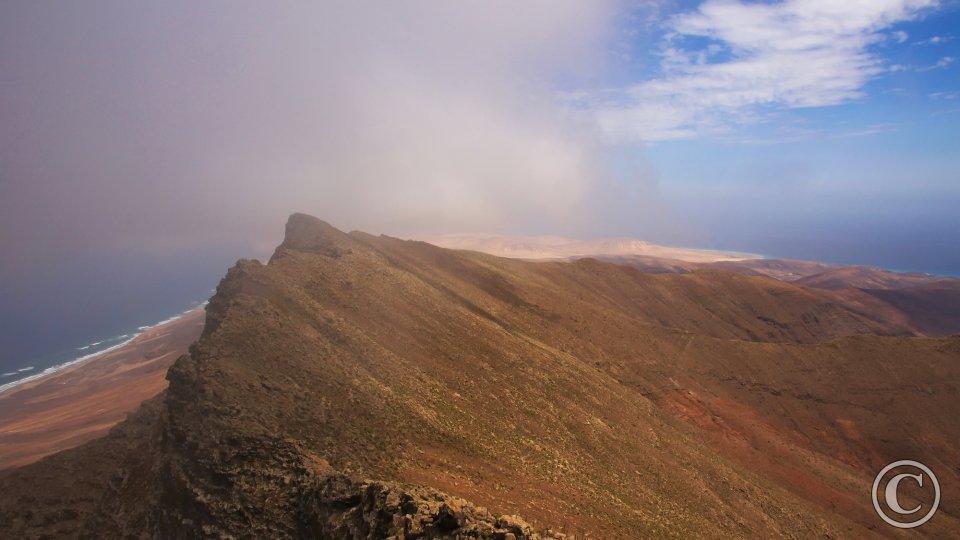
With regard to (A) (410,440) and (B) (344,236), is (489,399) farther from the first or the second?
(B) (344,236)

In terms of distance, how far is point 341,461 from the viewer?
57.3ft

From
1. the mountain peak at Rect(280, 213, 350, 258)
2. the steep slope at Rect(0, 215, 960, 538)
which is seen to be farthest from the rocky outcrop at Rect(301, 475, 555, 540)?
the mountain peak at Rect(280, 213, 350, 258)

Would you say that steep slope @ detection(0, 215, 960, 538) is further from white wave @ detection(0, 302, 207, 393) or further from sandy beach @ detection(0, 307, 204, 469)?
white wave @ detection(0, 302, 207, 393)

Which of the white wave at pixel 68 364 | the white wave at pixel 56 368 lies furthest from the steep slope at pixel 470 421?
the white wave at pixel 68 364

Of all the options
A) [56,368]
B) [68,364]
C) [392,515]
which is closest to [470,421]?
[392,515]

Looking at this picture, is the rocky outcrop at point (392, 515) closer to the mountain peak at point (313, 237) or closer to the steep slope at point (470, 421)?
→ the steep slope at point (470, 421)

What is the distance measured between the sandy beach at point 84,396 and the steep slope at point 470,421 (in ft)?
91.8

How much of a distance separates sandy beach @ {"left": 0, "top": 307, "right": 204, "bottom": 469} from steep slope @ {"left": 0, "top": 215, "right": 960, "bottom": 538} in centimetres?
2797

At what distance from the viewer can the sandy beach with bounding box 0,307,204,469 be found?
170 ft

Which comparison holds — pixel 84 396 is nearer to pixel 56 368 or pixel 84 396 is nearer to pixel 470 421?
pixel 56 368

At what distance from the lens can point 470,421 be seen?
76.3ft

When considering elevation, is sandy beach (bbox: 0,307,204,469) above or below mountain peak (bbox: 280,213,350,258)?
below

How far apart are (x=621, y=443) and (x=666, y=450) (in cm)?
378

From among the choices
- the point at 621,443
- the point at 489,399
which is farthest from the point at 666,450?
the point at 489,399
